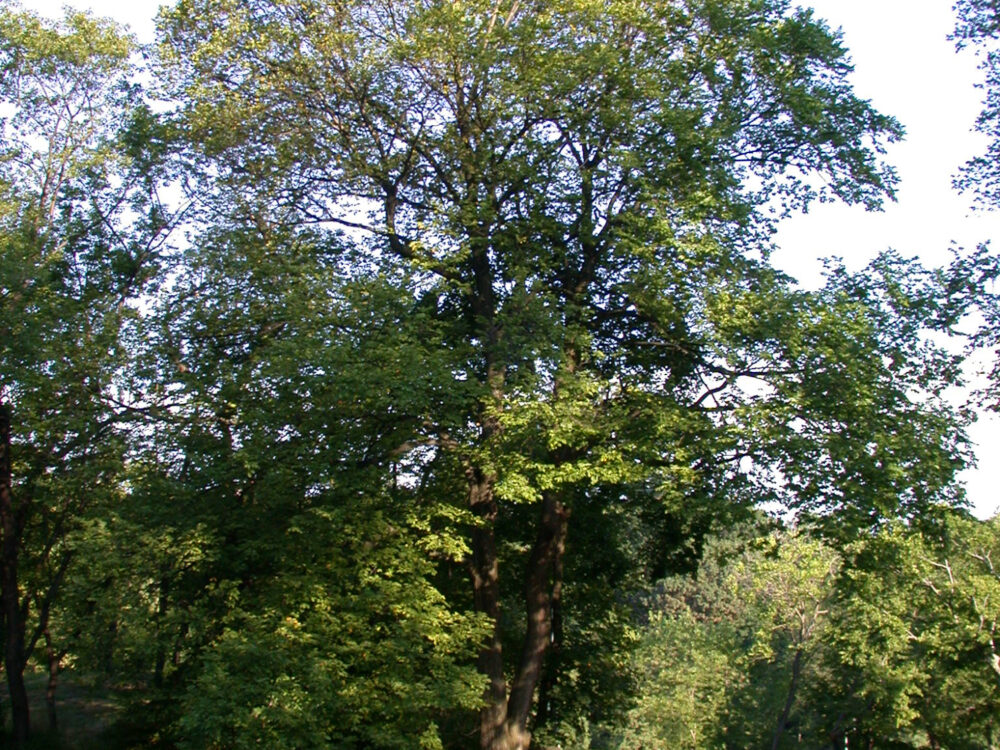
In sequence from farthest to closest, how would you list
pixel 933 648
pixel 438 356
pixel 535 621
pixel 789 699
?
1. pixel 789 699
2. pixel 933 648
3. pixel 535 621
4. pixel 438 356

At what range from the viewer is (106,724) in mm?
20828

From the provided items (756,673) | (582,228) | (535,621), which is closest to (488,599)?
(535,621)

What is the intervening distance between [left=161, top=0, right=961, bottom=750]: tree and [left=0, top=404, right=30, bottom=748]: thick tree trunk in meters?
6.69

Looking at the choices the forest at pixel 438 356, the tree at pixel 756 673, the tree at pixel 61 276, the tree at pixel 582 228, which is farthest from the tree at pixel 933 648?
the tree at pixel 61 276

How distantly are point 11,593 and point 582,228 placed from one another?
1304 cm

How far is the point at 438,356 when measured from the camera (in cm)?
1212

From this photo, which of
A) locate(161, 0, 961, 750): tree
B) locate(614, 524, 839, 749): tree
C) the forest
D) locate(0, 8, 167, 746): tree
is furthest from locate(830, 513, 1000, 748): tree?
locate(0, 8, 167, 746): tree

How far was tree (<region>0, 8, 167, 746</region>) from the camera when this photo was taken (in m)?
13.9

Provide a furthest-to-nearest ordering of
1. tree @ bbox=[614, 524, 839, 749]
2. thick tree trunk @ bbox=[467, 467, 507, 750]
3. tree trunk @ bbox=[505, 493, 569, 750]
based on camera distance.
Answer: tree @ bbox=[614, 524, 839, 749]
tree trunk @ bbox=[505, 493, 569, 750]
thick tree trunk @ bbox=[467, 467, 507, 750]

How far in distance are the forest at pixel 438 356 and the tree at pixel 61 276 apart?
0.36ft

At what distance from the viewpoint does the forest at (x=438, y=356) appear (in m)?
11.7

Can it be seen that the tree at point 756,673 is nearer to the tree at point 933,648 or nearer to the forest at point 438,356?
the tree at point 933,648

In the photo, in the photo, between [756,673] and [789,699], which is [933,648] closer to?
[789,699]

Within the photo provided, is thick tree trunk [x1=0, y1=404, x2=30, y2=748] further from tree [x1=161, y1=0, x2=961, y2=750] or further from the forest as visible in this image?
tree [x1=161, y1=0, x2=961, y2=750]
